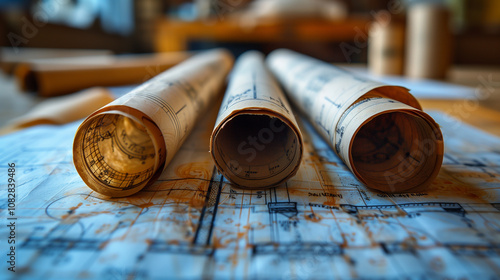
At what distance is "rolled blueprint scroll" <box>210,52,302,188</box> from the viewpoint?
0.82 m

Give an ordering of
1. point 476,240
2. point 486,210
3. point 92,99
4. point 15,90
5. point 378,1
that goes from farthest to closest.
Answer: point 378,1
point 15,90
point 92,99
point 486,210
point 476,240

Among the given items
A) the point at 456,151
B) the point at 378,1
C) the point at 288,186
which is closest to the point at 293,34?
the point at 378,1

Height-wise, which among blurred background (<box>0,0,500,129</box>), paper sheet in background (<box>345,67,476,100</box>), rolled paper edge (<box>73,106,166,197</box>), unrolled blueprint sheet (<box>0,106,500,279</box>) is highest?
blurred background (<box>0,0,500,129</box>)

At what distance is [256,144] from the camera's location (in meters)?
0.98

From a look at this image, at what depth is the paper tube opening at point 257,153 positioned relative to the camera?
86cm

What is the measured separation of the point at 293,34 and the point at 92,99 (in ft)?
9.21

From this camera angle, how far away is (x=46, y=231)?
68 cm

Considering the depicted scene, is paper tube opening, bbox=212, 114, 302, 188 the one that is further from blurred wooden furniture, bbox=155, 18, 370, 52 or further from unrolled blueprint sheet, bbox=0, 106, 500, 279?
blurred wooden furniture, bbox=155, 18, 370, 52

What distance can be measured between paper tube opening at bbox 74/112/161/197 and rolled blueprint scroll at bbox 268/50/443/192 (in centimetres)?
45

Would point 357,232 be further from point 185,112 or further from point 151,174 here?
point 185,112

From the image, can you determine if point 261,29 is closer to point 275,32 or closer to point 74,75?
point 275,32

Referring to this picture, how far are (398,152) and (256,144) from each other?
36 centimetres

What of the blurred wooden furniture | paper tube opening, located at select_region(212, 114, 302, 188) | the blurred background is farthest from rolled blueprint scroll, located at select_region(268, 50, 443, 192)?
the blurred wooden furniture

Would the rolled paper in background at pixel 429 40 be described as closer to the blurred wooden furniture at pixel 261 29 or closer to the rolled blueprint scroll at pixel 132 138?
the blurred wooden furniture at pixel 261 29
